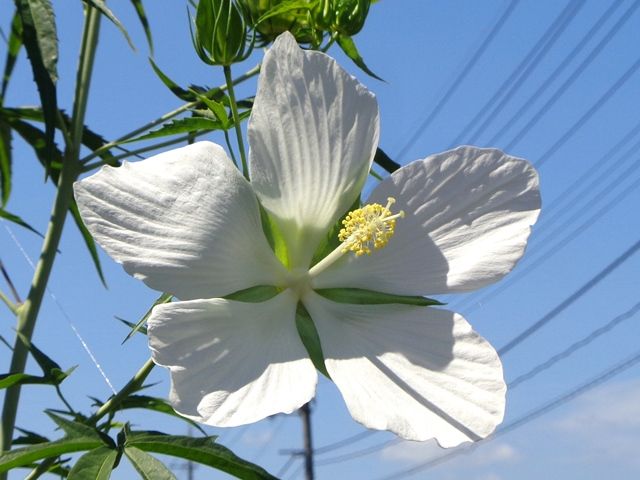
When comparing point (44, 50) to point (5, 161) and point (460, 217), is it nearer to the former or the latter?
point (5, 161)

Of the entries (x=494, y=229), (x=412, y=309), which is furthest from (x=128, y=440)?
A: (x=494, y=229)

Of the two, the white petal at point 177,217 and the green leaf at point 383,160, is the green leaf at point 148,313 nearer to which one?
the white petal at point 177,217

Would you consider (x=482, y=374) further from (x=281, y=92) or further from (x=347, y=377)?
(x=281, y=92)

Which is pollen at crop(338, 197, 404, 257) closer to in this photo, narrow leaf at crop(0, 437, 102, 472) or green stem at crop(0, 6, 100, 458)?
narrow leaf at crop(0, 437, 102, 472)

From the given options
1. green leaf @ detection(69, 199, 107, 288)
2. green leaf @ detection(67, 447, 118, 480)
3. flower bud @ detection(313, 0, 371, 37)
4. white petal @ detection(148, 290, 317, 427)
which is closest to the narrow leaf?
green leaf @ detection(67, 447, 118, 480)

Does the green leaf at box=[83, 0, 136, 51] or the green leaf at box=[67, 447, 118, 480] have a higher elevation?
the green leaf at box=[83, 0, 136, 51]

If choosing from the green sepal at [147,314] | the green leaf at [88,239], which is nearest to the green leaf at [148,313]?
the green sepal at [147,314]

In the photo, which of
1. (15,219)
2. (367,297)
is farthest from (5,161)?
(367,297)
